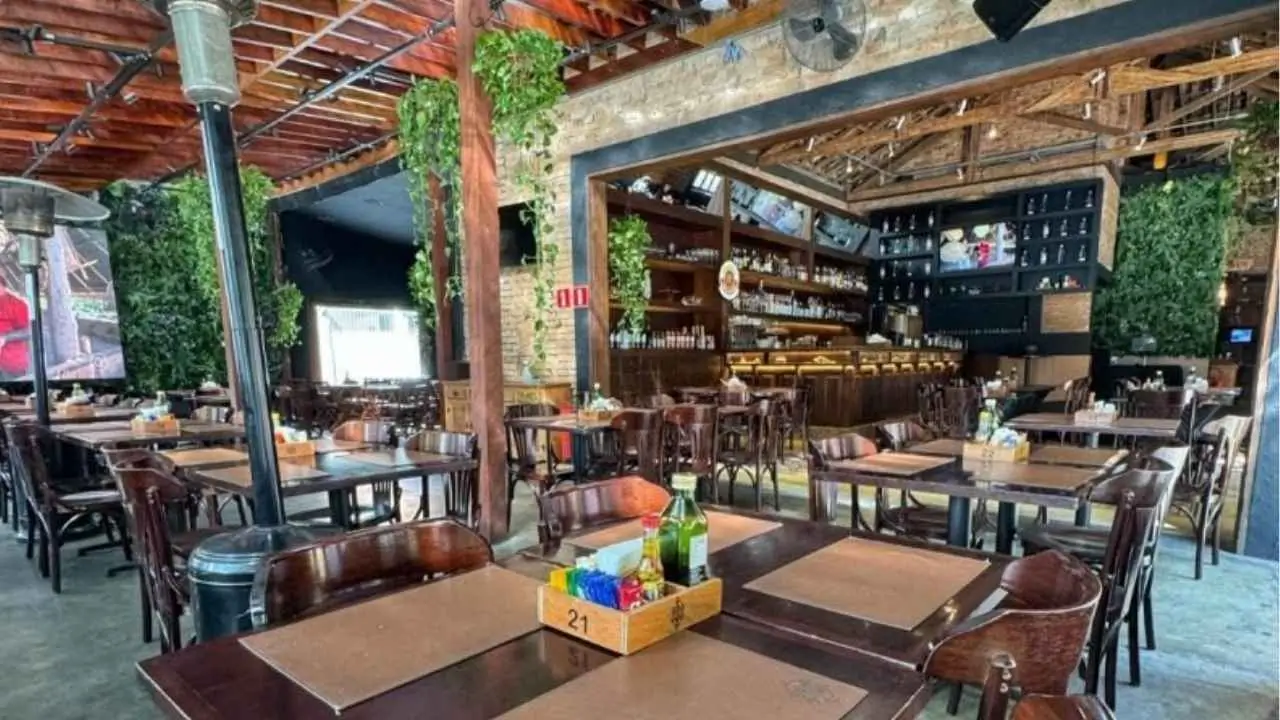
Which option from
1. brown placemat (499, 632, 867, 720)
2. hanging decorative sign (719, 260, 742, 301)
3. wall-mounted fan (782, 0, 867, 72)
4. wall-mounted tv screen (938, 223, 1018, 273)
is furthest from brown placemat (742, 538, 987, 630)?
wall-mounted tv screen (938, 223, 1018, 273)

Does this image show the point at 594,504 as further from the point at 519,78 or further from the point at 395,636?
the point at 519,78

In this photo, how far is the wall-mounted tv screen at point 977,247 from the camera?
36.4 ft

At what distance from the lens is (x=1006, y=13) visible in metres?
3.49

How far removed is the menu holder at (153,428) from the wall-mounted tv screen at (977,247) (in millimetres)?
11760

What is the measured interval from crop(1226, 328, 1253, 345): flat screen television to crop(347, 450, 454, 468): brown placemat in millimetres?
15189

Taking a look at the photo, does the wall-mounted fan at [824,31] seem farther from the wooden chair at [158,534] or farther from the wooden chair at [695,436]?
the wooden chair at [158,534]

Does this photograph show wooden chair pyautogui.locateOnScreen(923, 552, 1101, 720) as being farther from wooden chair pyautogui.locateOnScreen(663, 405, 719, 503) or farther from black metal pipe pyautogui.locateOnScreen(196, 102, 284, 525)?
wooden chair pyautogui.locateOnScreen(663, 405, 719, 503)

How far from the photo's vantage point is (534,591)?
4.52 ft

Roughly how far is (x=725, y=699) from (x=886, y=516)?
248cm

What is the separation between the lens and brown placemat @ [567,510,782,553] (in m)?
1.71

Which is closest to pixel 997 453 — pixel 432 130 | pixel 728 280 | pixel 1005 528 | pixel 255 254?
pixel 1005 528

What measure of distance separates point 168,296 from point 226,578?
32.7 feet

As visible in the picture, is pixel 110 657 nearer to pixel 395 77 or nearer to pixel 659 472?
pixel 659 472

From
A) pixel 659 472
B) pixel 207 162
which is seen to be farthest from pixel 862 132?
pixel 207 162
